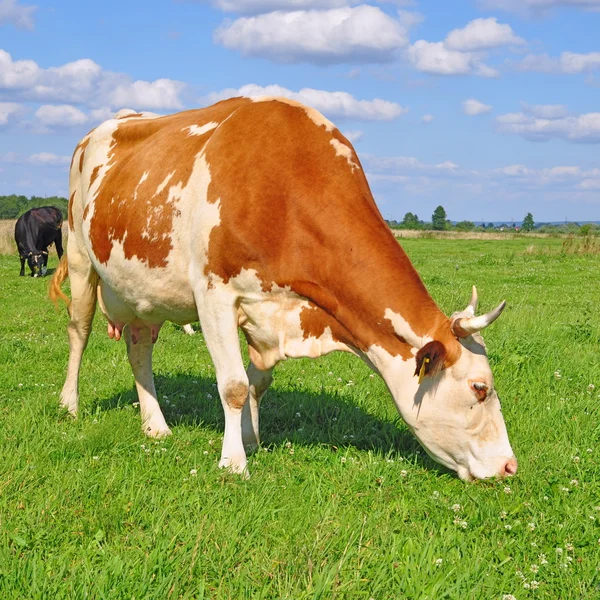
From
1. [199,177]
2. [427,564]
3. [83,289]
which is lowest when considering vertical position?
[427,564]

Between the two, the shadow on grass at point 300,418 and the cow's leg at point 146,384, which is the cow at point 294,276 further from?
the cow's leg at point 146,384

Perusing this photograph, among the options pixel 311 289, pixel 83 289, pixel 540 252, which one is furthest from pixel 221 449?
pixel 540 252

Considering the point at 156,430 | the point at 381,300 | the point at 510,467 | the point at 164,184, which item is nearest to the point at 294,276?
the point at 381,300

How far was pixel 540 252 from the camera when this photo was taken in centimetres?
2991

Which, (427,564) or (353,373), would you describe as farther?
(353,373)

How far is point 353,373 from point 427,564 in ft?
14.3

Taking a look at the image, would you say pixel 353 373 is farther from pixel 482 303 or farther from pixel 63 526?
pixel 482 303

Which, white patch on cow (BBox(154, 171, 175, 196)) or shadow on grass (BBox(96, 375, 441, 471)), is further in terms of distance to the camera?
shadow on grass (BBox(96, 375, 441, 471))

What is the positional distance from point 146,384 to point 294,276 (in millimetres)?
2408

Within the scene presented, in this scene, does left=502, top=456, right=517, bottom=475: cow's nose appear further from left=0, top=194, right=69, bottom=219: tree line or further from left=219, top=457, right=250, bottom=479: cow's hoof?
left=0, top=194, right=69, bottom=219: tree line

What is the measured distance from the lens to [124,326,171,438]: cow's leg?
6369 mm

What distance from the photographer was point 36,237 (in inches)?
949

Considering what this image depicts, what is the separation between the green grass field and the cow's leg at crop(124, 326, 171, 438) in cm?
15

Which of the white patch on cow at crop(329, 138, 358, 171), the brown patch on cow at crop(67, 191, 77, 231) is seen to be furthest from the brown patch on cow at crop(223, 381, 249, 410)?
the brown patch on cow at crop(67, 191, 77, 231)
